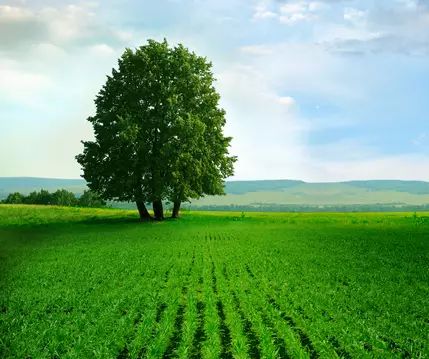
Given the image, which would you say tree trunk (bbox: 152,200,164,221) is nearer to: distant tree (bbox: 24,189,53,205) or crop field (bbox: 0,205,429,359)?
crop field (bbox: 0,205,429,359)

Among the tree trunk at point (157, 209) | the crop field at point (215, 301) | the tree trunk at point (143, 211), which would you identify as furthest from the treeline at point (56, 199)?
the crop field at point (215, 301)

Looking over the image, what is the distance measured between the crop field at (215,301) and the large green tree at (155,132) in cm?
2317

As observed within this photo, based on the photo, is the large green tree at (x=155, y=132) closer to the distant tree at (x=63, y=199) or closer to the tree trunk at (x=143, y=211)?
the tree trunk at (x=143, y=211)

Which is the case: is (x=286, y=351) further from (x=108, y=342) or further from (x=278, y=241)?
(x=278, y=241)

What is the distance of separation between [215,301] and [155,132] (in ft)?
153

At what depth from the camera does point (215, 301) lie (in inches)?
735

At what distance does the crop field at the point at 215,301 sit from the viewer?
44.8 ft

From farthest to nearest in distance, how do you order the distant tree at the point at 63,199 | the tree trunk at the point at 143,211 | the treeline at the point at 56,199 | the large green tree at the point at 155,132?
1. the treeline at the point at 56,199
2. the distant tree at the point at 63,199
3. the tree trunk at the point at 143,211
4. the large green tree at the point at 155,132

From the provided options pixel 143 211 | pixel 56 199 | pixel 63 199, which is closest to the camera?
pixel 143 211

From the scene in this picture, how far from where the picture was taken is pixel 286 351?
43.3 feet

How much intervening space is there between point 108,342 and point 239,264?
50.1 ft

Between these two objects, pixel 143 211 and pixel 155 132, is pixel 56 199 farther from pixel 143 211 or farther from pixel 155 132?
pixel 155 132

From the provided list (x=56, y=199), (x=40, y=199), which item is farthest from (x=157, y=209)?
(x=40, y=199)

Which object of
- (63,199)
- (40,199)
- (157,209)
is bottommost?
(157,209)
